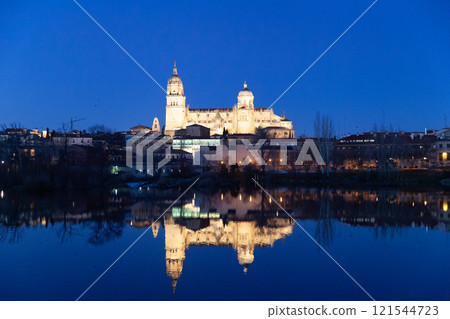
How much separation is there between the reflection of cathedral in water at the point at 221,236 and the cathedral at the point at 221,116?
217 feet

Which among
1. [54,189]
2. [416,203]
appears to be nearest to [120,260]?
[416,203]

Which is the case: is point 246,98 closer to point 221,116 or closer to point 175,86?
point 221,116

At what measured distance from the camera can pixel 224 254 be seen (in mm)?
9414

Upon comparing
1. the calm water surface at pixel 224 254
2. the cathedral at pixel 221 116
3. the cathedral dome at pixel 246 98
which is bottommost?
the calm water surface at pixel 224 254

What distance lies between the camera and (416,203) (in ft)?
65.3

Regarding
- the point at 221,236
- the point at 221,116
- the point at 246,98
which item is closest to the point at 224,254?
the point at 221,236

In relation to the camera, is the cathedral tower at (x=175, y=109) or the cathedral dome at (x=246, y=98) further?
the cathedral dome at (x=246, y=98)

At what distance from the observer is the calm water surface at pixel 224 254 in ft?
22.7

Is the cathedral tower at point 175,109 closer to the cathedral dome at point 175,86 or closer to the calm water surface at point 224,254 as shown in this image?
the cathedral dome at point 175,86

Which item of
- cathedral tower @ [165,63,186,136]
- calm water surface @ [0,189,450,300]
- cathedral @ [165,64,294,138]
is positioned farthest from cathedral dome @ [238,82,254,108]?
calm water surface @ [0,189,450,300]

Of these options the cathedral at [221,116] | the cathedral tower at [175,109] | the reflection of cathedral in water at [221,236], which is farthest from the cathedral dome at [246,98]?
the reflection of cathedral in water at [221,236]

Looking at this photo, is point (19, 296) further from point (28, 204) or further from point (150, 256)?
point (28, 204)

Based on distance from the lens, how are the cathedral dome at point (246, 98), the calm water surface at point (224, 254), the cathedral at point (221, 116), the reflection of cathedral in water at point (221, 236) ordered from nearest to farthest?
the calm water surface at point (224, 254) < the reflection of cathedral in water at point (221, 236) < the cathedral at point (221, 116) < the cathedral dome at point (246, 98)

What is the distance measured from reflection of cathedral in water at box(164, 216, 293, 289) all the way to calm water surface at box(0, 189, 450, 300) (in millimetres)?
26
